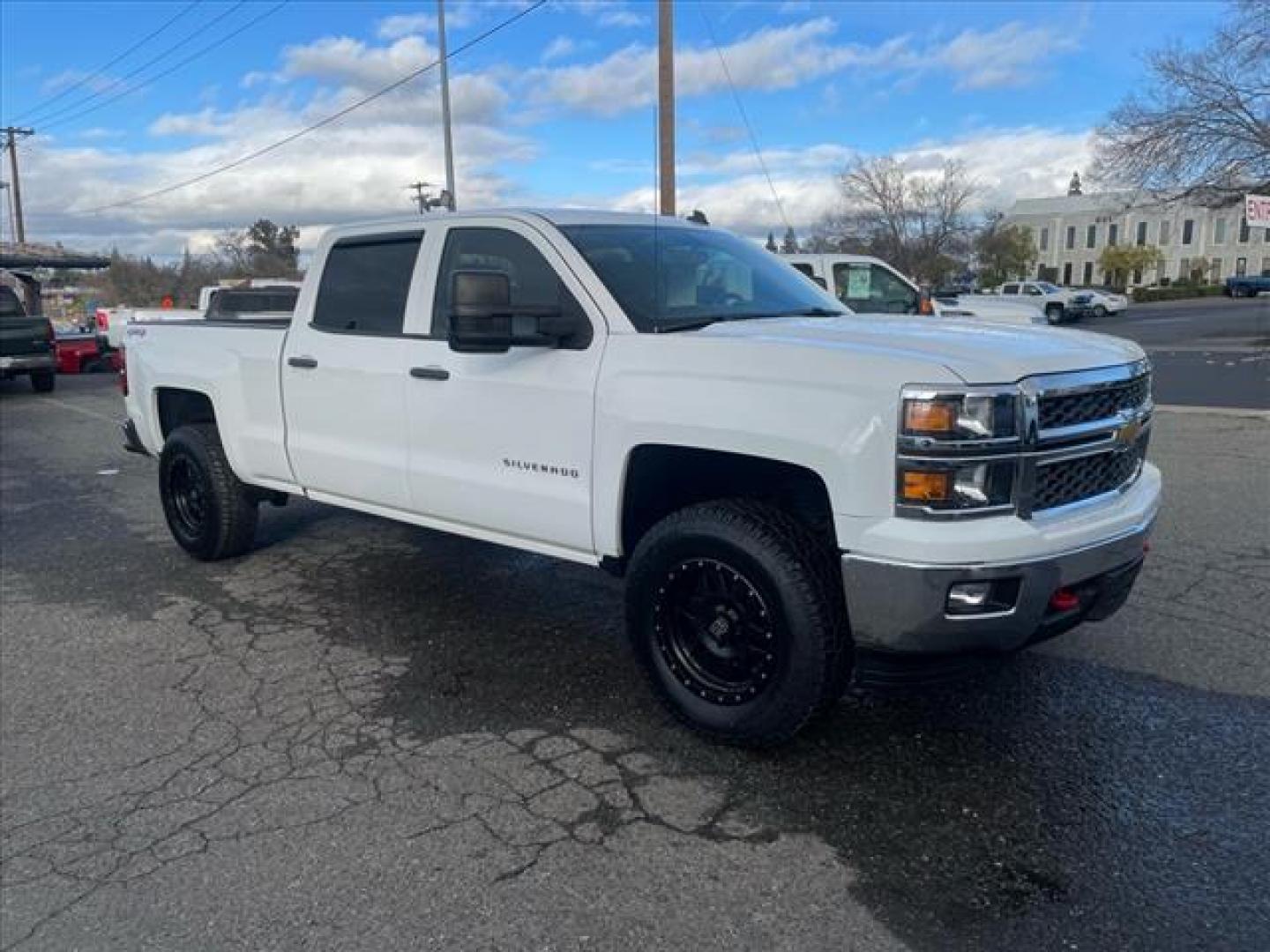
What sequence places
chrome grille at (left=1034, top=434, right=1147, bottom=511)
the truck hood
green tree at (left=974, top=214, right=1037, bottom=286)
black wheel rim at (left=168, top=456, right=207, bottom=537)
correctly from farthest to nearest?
1. green tree at (left=974, top=214, right=1037, bottom=286)
2. black wheel rim at (left=168, top=456, right=207, bottom=537)
3. chrome grille at (left=1034, top=434, right=1147, bottom=511)
4. the truck hood

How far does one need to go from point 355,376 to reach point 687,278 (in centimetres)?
173

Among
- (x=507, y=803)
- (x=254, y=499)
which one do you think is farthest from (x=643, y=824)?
(x=254, y=499)

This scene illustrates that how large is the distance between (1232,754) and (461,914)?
2773mm

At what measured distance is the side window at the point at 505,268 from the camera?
413 cm

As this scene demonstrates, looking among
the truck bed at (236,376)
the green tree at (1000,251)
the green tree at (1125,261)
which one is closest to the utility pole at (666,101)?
the truck bed at (236,376)

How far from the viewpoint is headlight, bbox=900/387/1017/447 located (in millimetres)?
2994

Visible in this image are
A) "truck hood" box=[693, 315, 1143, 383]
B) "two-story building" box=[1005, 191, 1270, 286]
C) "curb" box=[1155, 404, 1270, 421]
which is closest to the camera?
"truck hood" box=[693, 315, 1143, 383]

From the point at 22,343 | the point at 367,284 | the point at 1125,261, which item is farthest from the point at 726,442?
the point at 1125,261

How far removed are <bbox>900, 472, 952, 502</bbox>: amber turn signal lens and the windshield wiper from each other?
1.22 meters

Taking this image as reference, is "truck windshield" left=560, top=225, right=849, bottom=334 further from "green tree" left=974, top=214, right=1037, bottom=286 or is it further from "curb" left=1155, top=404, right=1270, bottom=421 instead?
"green tree" left=974, top=214, right=1037, bottom=286

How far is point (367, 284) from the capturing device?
5.03 m

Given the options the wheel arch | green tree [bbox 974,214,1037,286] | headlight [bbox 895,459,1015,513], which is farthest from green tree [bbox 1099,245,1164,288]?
headlight [bbox 895,459,1015,513]

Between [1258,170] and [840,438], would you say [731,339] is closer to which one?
[840,438]

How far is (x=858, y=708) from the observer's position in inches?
161
